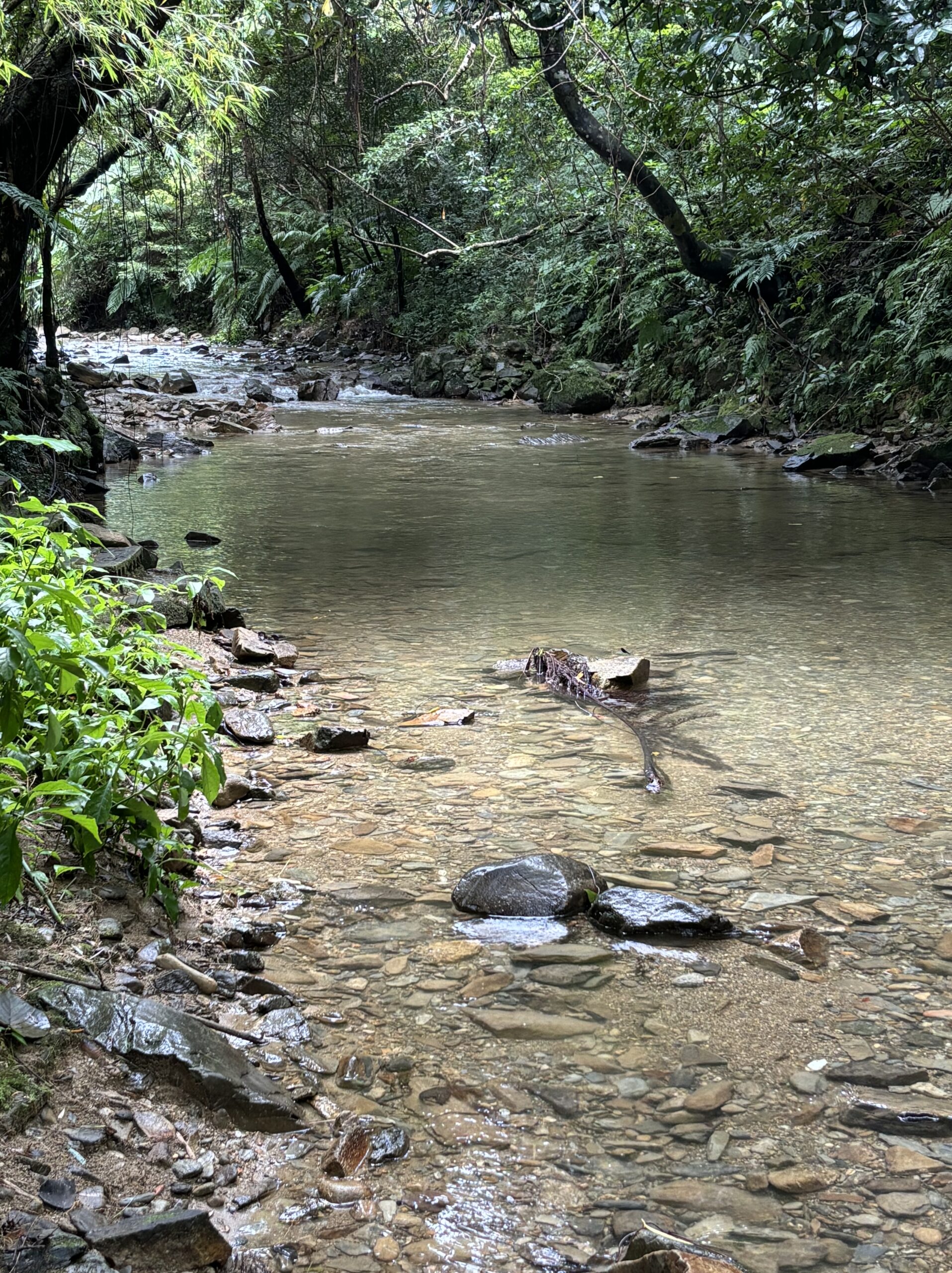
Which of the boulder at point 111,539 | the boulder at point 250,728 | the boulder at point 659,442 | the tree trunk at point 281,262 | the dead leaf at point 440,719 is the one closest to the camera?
the boulder at point 250,728

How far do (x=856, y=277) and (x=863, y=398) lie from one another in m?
2.14

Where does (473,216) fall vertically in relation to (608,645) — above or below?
above

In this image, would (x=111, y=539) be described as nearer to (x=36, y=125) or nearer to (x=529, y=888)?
(x=36, y=125)

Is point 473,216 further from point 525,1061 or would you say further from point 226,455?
point 525,1061

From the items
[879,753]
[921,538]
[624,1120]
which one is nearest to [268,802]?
[624,1120]

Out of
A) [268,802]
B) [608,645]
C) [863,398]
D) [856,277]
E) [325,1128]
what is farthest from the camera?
[856,277]

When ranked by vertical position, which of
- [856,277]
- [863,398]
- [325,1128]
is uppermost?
Answer: [856,277]

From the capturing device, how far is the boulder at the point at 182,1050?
197cm

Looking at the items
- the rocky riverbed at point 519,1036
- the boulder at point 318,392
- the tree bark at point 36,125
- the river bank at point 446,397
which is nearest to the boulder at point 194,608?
the rocky riverbed at point 519,1036

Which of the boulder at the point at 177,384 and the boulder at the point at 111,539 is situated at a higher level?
the boulder at the point at 177,384

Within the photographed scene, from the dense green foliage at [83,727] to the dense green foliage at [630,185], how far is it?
337cm

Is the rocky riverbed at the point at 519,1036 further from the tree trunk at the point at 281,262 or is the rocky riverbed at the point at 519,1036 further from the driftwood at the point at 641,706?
the tree trunk at the point at 281,262

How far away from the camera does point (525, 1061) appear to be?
224 cm

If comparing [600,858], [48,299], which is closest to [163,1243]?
[600,858]
